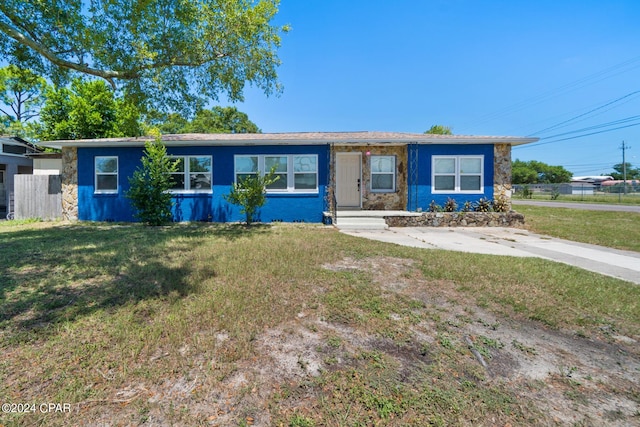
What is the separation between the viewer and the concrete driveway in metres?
5.47

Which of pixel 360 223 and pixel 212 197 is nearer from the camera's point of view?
pixel 360 223

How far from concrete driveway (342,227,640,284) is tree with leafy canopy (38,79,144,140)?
19.4m

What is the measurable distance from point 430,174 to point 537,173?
80306 millimetres

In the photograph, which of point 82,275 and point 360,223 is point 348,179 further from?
point 82,275

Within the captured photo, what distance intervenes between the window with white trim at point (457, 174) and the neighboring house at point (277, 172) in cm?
3

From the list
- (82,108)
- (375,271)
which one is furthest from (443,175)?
(82,108)

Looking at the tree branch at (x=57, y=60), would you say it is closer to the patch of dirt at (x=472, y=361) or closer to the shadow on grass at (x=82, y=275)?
the shadow on grass at (x=82, y=275)

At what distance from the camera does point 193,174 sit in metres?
11.1

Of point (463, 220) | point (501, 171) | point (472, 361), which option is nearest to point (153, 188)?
point (472, 361)

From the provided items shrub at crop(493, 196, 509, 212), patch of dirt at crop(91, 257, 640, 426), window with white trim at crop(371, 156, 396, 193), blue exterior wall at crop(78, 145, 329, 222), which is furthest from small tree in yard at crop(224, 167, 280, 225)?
shrub at crop(493, 196, 509, 212)

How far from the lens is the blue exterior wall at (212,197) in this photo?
10992 mm

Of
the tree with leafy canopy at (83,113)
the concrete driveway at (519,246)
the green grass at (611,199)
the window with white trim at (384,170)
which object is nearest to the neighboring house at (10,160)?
the tree with leafy canopy at (83,113)

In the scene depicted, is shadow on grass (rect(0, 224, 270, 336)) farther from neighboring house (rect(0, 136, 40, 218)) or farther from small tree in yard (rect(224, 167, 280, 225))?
neighboring house (rect(0, 136, 40, 218))

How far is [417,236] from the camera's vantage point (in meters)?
8.48
